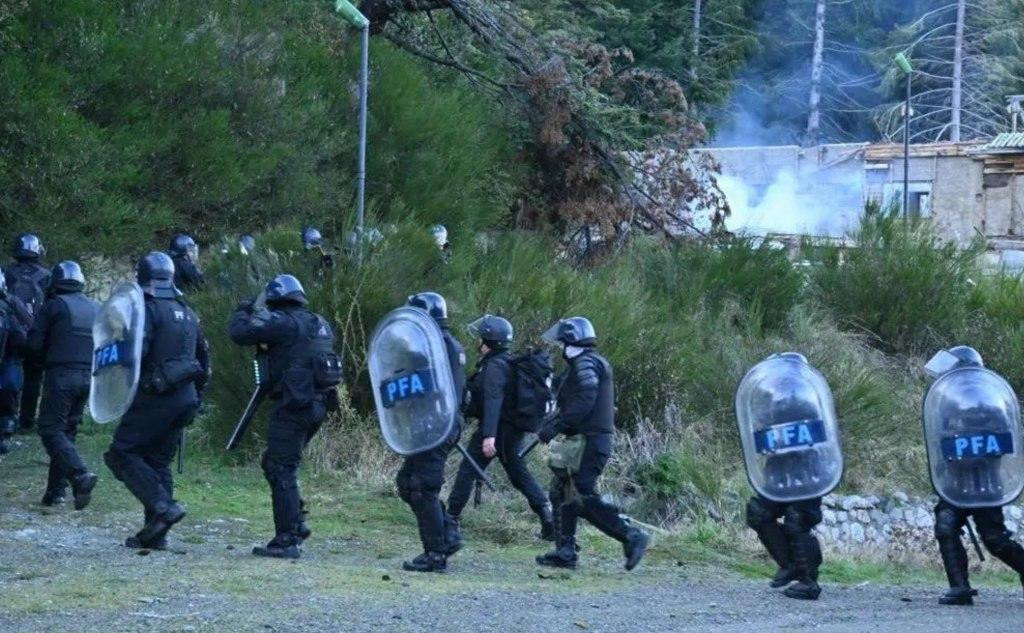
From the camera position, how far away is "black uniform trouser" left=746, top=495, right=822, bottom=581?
10312 mm

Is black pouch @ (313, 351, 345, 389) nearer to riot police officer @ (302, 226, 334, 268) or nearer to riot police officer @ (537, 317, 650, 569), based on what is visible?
riot police officer @ (537, 317, 650, 569)

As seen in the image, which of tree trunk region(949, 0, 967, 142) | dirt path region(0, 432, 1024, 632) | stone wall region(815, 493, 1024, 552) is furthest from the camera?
tree trunk region(949, 0, 967, 142)

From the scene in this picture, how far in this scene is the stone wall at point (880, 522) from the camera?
1655 centimetres

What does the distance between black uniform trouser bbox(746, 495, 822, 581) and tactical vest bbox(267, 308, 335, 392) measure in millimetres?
2906

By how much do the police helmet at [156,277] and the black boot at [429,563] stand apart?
225 cm

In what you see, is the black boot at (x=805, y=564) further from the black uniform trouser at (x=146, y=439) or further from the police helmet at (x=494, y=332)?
the black uniform trouser at (x=146, y=439)

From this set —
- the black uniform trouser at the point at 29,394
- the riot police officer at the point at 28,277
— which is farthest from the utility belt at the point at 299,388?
the black uniform trouser at the point at 29,394

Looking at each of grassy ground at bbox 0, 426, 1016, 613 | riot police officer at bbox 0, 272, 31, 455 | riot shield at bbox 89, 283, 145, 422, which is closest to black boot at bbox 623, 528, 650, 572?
grassy ground at bbox 0, 426, 1016, 613

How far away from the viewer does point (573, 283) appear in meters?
18.0

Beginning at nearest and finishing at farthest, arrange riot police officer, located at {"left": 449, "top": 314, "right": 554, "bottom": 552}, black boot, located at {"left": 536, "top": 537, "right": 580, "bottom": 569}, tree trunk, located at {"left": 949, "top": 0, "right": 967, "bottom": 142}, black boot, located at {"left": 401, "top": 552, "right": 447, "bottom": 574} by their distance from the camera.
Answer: black boot, located at {"left": 401, "top": 552, "right": 447, "bottom": 574} < black boot, located at {"left": 536, "top": 537, "right": 580, "bottom": 569} < riot police officer, located at {"left": 449, "top": 314, "right": 554, "bottom": 552} < tree trunk, located at {"left": 949, "top": 0, "right": 967, "bottom": 142}

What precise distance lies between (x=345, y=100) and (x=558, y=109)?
12.2 feet

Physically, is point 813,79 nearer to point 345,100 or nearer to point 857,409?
point 345,100

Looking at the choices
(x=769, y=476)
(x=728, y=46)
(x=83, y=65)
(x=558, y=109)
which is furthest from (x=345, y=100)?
(x=728, y=46)

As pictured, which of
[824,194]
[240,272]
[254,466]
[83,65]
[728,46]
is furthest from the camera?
[728,46]
